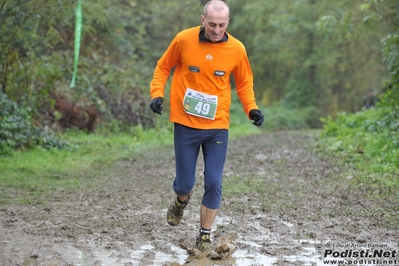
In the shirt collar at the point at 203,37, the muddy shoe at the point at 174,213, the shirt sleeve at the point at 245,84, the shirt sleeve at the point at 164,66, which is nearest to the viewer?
the shirt collar at the point at 203,37

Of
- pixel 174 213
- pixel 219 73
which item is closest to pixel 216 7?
pixel 219 73

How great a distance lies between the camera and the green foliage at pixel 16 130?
39.6ft

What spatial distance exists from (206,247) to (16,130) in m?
7.62

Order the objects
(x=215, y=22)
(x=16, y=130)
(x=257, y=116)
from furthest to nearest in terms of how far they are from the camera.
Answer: (x=16, y=130)
(x=257, y=116)
(x=215, y=22)

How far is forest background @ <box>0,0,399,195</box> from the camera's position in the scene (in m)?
13.0

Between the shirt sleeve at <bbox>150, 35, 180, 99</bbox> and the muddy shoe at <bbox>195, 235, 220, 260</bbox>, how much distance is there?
139 centimetres

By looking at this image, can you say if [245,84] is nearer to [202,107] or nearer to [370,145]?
[202,107]

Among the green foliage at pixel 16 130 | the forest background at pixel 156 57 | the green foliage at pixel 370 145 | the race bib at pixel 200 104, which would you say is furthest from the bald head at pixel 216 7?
the green foliage at pixel 16 130

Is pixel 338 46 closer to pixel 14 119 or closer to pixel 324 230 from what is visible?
pixel 14 119

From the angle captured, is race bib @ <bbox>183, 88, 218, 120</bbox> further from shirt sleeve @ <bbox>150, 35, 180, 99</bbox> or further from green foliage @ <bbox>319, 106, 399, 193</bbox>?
green foliage @ <bbox>319, 106, 399, 193</bbox>

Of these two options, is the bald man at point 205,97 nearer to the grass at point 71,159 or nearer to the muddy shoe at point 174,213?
the muddy shoe at point 174,213

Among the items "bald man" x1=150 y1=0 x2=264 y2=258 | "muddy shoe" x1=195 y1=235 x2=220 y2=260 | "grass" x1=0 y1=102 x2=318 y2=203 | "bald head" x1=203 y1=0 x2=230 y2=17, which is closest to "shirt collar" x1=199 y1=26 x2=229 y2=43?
"bald man" x1=150 y1=0 x2=264 y2=258

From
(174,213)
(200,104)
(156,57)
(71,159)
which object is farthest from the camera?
(156,57)

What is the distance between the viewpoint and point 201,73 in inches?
231
